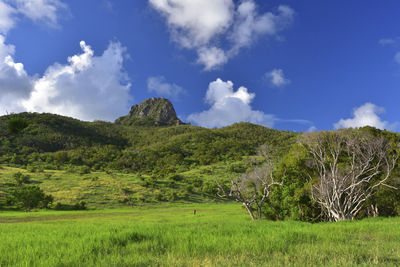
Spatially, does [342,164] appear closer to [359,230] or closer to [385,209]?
[385,209]

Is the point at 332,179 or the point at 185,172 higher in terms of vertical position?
the point at 185,172

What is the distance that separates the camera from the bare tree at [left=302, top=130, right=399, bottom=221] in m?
20.9

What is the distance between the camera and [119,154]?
151 metres

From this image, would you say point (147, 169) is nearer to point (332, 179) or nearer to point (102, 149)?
point (102, 149)

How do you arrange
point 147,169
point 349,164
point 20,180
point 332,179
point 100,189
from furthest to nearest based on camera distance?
point 147,169
point 100,189
point 20,180
point 349,164
point 332,179

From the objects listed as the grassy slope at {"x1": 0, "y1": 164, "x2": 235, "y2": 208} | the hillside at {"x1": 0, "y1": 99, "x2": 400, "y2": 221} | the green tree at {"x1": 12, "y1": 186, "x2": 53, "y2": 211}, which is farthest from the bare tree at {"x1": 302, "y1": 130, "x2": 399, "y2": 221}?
the green tree at {"x1": 12, "y1": 186, "x2": 53, "y2": 211}

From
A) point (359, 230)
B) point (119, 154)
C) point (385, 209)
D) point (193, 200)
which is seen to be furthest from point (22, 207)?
point (119, 154)

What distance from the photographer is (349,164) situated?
80.8ft

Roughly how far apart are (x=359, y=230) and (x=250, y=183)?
19.0m

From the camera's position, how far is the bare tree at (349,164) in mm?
20922

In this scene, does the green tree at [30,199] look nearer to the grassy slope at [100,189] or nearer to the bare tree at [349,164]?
the grassy slope at [100,189]

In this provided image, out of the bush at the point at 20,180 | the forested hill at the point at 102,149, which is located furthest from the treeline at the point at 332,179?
the forested hill at the point at 102,149

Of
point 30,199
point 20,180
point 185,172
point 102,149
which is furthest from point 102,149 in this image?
point 30,199

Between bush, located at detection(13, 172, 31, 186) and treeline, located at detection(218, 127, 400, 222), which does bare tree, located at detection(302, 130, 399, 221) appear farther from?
bush, located at detection(13, 172, 31, 186)
